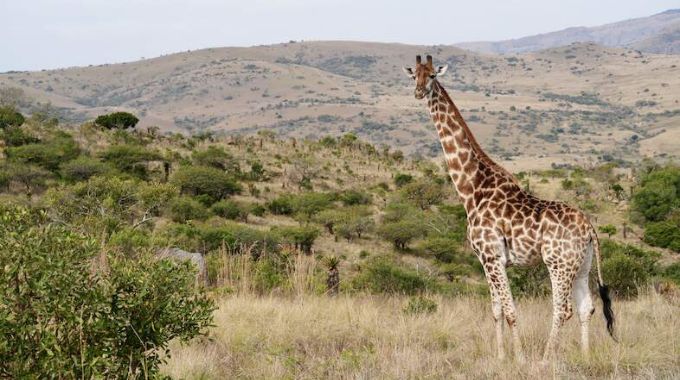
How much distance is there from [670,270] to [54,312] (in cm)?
2218

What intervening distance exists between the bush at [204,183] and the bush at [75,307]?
26.3 metres

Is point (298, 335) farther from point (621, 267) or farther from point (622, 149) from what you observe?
point (622, 149)

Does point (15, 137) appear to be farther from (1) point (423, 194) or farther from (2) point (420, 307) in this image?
(2) point (420, 307)

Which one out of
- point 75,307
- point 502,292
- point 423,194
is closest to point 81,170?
point 423,194

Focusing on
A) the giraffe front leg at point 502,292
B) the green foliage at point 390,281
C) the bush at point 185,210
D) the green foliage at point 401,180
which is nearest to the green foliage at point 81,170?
the bush at point 185,210

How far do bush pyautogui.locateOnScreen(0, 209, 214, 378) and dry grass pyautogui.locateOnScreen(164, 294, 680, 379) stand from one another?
114 cm

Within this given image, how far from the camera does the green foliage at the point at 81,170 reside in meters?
28.4

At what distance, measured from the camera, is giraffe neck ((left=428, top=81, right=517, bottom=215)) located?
6.39 metres

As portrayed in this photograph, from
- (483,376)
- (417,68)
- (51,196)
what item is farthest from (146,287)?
(51,196)

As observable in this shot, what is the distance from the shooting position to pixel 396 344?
6.38 meters

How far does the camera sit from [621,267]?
15023mm

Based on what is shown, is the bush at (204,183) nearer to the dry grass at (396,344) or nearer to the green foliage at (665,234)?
the green foliage at (665,234)

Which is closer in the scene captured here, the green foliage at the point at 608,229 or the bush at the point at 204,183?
the green foliage at the point at 608,229

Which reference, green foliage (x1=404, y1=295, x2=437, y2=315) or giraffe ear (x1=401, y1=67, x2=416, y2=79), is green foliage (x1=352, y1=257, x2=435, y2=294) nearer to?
green foliage (x1=404, y1=295, x2=437, y2=315)
